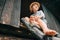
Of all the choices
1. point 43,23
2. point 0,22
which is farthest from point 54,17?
point 0,22

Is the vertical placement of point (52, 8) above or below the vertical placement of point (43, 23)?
above

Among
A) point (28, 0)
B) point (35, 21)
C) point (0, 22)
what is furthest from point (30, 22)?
point (28, 0)

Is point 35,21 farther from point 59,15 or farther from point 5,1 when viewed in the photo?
point 59,15

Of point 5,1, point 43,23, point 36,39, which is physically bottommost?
point 36,39

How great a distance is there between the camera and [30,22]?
3.00 m

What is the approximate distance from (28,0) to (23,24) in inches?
31.0

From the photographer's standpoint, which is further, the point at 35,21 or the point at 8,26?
the point at 35,21

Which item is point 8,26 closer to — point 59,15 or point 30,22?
point 30,22

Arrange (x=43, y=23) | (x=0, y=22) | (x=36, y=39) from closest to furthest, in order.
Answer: (x=0, y=22)
(x=36, y=39)
(x=43, y=23)

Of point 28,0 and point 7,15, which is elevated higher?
point 28,0

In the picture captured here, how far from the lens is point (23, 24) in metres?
2.95

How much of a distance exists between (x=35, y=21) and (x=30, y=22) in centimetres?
7

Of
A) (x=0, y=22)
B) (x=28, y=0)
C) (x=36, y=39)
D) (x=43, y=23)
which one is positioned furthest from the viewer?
(x=28, y=0)

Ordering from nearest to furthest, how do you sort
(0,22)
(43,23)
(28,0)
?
(0,22)
(43,23)
(28,0)
